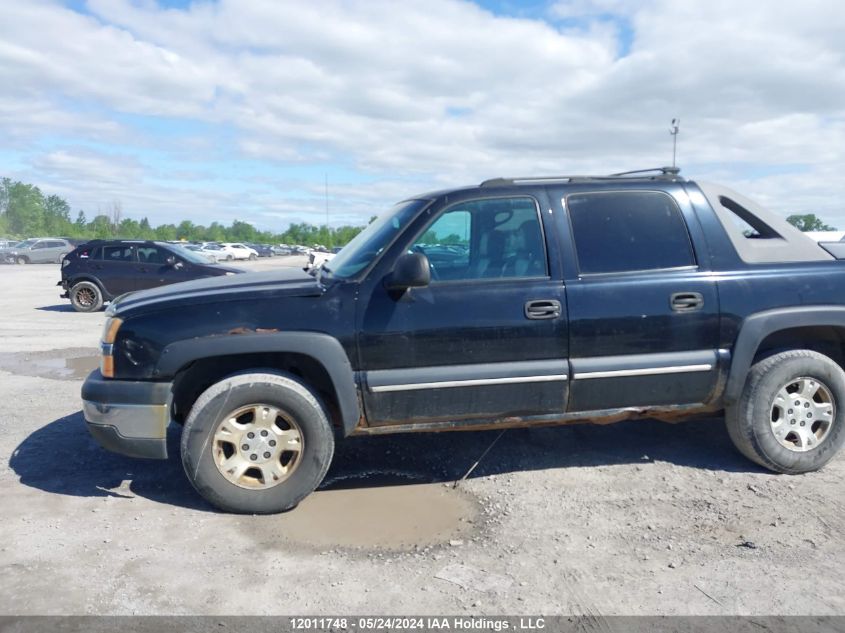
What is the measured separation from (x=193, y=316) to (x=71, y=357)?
236 inches

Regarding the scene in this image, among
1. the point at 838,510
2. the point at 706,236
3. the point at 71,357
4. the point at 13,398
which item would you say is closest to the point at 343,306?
the point at 706,236

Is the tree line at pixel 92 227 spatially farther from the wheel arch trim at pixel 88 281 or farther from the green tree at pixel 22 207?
the wheel arch trim at pixel 88 281

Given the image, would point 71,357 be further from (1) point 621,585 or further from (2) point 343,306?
(1) point 621,585

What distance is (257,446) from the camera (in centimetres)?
413

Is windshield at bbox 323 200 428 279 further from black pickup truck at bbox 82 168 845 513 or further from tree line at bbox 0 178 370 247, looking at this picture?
tree line at bbox 0 178 370 247

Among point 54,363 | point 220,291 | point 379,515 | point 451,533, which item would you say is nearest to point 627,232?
point 451,533

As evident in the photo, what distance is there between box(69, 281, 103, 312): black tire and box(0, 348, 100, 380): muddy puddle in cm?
558

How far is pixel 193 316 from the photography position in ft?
13.4

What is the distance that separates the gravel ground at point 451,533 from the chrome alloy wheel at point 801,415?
0.24 metres

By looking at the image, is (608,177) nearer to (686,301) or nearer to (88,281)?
(686,301)

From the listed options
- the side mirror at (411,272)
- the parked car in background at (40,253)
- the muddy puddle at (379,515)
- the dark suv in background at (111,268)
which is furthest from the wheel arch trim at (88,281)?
the parked car in background at (40,253)

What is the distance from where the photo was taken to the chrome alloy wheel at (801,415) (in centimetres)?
462

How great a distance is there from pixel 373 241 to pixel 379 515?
169cm

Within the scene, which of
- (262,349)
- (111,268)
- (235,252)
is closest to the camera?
(262,349)
